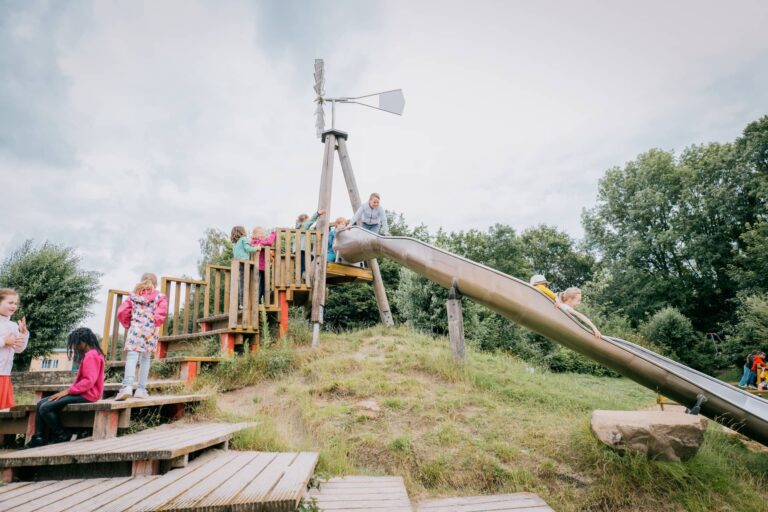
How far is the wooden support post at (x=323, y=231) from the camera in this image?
7.73m

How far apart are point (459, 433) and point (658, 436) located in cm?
189

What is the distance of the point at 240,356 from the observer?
6.38m

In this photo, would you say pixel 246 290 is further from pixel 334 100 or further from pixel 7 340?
pixel 334 100

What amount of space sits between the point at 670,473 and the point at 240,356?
5698mm

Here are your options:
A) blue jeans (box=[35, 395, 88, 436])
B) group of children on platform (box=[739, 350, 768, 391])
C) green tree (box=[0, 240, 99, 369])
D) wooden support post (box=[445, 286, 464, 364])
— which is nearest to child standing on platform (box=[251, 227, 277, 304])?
wooden support post (box=[445, 286, 464, 364])

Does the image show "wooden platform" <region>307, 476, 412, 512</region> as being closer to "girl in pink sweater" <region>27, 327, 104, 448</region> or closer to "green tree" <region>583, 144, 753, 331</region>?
"girl in pink sweater" <region>27, 327, 104, 448</region>

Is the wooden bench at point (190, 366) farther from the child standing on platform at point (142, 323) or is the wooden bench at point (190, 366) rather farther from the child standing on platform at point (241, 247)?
the child standing on platform at point (241, 247)

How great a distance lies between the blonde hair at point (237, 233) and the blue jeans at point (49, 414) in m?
4.34

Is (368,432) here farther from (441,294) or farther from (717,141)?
(717,141)

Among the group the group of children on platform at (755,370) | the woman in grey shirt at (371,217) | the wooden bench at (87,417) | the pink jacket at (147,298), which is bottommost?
the group of children on platform at (755,370)

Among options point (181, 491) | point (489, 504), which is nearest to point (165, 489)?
point (181, 491)

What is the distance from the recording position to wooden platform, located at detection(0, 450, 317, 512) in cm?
194

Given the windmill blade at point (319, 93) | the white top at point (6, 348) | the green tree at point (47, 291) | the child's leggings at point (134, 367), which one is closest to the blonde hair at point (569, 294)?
the child's leggings at point (134, 367)

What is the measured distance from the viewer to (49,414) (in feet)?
10.7
